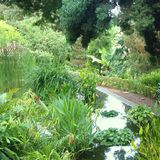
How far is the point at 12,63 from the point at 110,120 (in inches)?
116

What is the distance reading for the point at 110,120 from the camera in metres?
8.98

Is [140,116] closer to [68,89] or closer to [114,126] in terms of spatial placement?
[114,126]

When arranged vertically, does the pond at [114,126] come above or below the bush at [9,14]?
below

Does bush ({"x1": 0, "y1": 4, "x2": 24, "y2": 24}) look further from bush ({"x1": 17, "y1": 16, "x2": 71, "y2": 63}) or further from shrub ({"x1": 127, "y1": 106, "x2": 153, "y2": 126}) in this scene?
shrub ({"x1": 127, "y1": 106, "x2": 153, "y2": 126})

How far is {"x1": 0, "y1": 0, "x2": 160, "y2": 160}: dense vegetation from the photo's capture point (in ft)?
16.5

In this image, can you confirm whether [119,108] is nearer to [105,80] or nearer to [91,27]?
[91,27]

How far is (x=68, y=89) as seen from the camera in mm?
8594

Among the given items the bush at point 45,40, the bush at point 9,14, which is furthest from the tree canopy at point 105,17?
the bush at point 9,14

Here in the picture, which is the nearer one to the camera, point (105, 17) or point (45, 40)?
point (105, 17)

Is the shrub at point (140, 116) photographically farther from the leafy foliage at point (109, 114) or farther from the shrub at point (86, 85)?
the shrub at point (86, 85)

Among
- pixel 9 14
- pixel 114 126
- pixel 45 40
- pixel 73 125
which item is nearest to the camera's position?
pixel 73 125

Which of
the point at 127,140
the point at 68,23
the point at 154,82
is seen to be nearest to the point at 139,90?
the point at 154,82

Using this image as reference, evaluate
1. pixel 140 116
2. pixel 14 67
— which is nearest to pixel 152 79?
pixel 140 116

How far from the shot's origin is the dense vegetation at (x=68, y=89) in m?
5.04
